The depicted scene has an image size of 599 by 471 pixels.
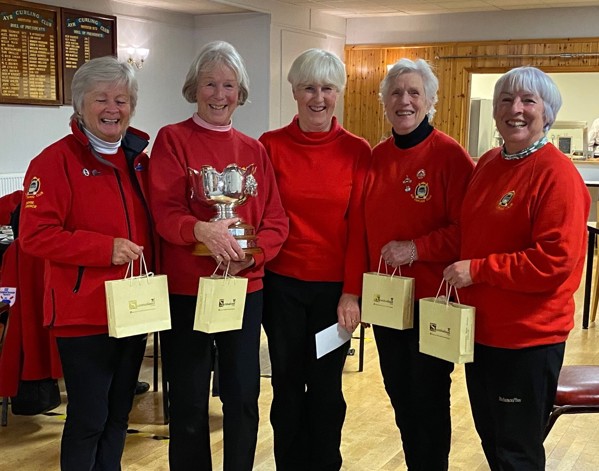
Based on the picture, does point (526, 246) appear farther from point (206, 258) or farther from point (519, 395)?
point (206, 258)

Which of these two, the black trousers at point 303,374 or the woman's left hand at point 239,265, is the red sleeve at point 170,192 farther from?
the black trousers at point 303,374

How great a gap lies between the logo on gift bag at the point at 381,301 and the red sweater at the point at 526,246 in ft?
0.83

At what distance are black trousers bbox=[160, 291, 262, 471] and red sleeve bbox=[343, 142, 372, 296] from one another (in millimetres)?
286

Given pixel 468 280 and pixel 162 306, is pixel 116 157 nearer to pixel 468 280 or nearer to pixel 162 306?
pixel 162 306

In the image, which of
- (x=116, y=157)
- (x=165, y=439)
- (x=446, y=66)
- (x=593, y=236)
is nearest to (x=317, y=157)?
(x=116, y=157)

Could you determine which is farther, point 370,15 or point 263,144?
point 370,15

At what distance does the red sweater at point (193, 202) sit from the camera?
209 cm

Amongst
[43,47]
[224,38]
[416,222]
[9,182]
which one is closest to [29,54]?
[43,47]

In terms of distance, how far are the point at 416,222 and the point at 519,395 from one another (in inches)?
22.6

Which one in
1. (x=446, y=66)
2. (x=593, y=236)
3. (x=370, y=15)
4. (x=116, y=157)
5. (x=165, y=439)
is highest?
(x=370, y=15)

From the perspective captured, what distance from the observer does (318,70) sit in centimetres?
223

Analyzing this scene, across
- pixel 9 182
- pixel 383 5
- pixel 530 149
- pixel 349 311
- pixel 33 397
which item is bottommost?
pixel 33 397

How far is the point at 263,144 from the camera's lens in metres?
2.37

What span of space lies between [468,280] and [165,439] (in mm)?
1739
